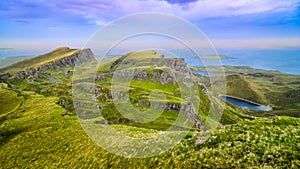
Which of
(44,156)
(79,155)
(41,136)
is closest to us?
(79,155)

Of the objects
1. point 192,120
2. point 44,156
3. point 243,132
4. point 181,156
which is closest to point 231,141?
point 243,132

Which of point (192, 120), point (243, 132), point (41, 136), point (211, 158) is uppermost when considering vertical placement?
point (243, 132)

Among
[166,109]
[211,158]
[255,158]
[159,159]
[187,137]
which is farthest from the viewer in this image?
[166,109]

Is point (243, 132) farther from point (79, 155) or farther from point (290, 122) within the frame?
point (79, 155)

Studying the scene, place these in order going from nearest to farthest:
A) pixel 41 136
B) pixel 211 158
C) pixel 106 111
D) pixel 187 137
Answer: pixel 211 158
pixel 187 137
pixel 41 136
pixel 106 111

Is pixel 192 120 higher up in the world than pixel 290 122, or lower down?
lower down

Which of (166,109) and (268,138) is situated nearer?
(268,138)

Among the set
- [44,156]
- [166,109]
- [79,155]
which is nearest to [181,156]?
[79,155]

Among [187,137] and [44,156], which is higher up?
[187,137]

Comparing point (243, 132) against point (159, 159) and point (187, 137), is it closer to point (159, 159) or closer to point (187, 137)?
point (187, 137)
